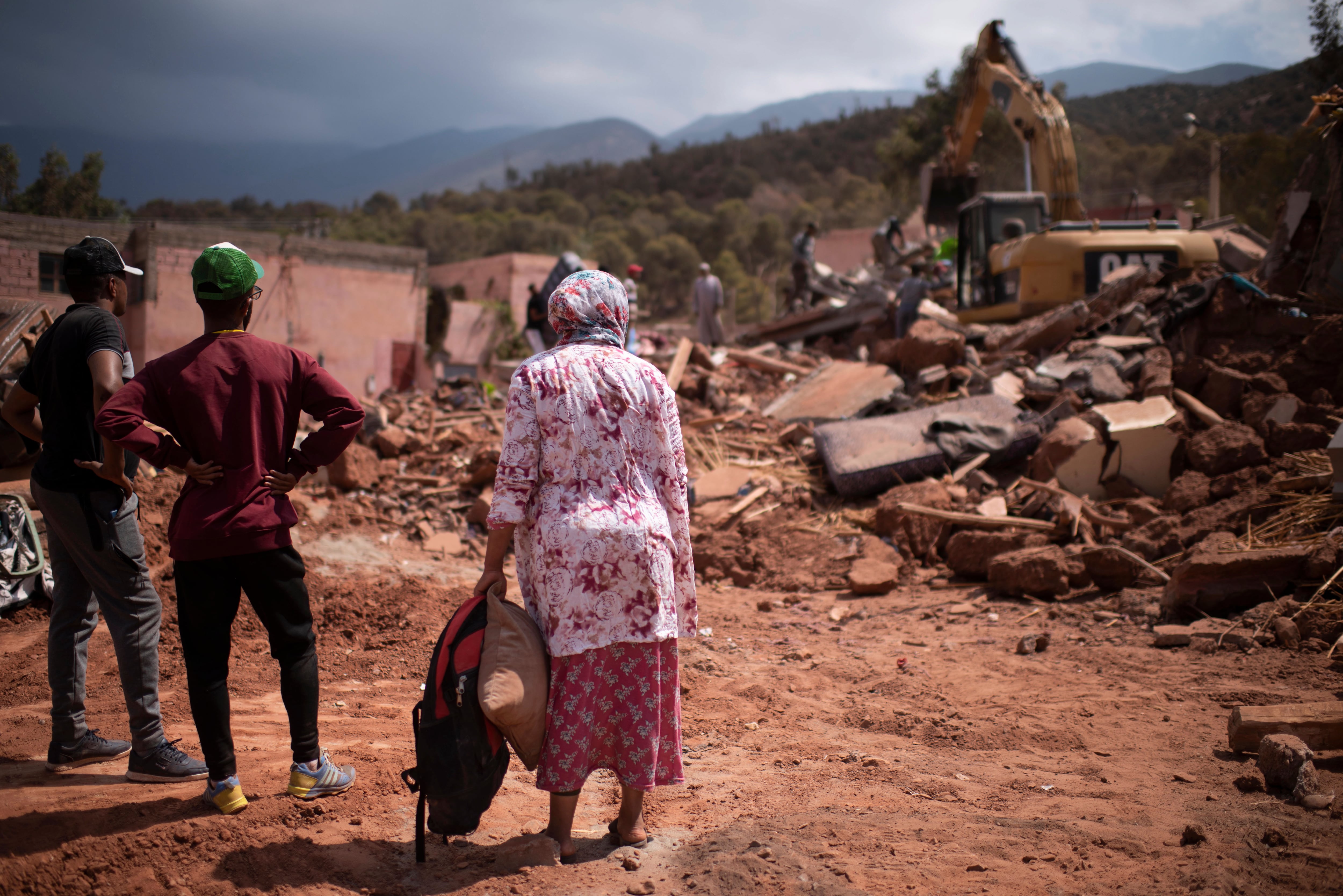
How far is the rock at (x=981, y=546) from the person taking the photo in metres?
6.32

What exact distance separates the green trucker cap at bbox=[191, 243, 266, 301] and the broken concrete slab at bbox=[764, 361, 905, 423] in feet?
23.2

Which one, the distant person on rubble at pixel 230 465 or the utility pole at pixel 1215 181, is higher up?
the utility pole at pixel 1215 181

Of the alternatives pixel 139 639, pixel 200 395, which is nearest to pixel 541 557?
pixel 200 395

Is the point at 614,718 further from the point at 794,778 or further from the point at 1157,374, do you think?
the point at 1157,374

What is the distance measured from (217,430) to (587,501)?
1.15m

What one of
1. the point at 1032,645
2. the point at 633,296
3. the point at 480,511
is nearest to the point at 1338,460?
the point at 1032,645

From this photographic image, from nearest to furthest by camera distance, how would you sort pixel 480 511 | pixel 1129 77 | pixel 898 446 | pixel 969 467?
1. pixel 969 467
2. pixel 480 511
3. pixel 898 446
4. pixel 1129 77

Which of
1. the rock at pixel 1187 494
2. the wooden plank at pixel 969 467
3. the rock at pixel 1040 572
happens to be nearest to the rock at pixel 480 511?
the wooden plank at pixel 969 467

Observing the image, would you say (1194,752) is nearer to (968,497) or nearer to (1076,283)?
(968,497)

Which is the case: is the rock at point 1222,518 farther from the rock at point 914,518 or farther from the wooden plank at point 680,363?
the wooden plank at point 680,363

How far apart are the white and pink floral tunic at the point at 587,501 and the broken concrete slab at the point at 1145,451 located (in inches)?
226

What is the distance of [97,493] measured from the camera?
A: 9.38 ft

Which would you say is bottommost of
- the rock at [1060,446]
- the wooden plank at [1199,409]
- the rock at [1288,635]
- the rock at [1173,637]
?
the rock at [1173,637]

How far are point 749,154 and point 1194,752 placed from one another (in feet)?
343
